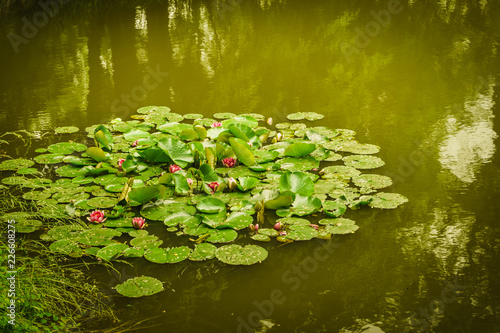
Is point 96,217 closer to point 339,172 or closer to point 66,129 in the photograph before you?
point 339,172

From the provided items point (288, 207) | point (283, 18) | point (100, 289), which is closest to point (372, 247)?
point (288, 207)

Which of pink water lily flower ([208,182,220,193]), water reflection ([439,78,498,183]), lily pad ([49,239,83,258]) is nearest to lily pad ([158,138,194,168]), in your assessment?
pink water lily flower ([208,182,220,193])

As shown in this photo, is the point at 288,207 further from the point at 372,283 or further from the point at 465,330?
the point at 465,330

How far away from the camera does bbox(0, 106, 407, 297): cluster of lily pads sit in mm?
3152

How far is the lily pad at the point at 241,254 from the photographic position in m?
2.94

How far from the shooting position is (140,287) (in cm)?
277

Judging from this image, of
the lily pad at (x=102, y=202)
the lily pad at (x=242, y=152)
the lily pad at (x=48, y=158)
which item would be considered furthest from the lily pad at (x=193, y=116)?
the lily pad at (x=102, y=202)

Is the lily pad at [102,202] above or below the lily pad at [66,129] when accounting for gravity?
below

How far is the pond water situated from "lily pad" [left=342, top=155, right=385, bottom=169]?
0.11 metres

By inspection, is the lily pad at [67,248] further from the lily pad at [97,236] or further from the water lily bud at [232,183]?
the water lily bud at [232,183]

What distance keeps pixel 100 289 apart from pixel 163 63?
448 cm

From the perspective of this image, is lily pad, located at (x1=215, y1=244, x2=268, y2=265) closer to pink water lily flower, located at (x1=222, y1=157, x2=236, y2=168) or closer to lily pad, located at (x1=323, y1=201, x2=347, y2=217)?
lily pad, located at (x1=323, y1=201, x2=347, y2=217)

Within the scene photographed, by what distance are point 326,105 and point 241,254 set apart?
2.65m

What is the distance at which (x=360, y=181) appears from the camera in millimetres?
3729
